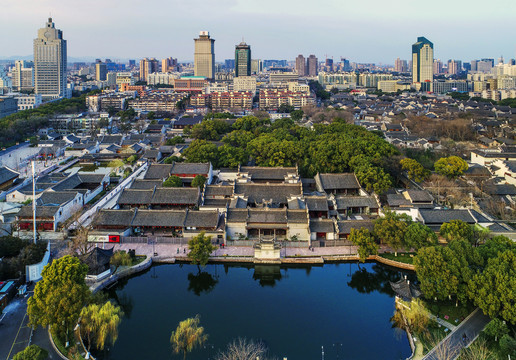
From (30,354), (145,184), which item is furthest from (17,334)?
(145,184)

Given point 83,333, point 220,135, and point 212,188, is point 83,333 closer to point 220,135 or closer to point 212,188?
point 212,188

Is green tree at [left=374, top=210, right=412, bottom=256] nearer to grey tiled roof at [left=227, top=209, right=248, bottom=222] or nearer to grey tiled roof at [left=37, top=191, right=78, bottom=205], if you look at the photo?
grey tiled roof at [left=227, top=209, right=248, bottom=222]

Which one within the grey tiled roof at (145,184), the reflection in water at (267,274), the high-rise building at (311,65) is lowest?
the reflection in water at (267,274)

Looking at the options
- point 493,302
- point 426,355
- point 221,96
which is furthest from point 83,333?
point 221,96

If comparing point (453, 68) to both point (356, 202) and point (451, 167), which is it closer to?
point (451, 167)

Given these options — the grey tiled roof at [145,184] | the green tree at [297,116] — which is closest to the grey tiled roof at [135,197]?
the grey tiled roof at [145,184]

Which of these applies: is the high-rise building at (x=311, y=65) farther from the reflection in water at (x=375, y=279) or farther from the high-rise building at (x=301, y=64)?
the reflection in water at (x=375, y=279)

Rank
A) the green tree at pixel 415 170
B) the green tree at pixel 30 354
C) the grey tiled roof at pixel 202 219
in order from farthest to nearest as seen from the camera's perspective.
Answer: the green tree at pixel 415 170
the grey tiled roof at pixel 202 219
the green tree at pixel 30 354
